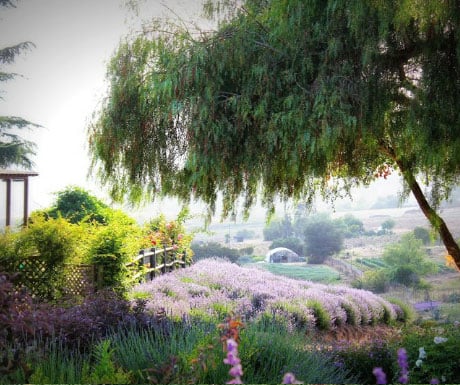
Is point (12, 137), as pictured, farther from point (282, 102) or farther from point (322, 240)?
point (282, 102)

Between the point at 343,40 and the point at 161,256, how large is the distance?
22.7ft

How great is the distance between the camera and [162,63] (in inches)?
259

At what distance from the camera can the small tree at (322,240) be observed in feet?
36.7

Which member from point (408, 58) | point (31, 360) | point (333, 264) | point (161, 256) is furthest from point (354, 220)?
point (31, 360)

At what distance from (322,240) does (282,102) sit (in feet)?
18.8

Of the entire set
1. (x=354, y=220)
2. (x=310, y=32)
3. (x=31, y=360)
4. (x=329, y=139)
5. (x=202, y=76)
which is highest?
(x=310, y=32)

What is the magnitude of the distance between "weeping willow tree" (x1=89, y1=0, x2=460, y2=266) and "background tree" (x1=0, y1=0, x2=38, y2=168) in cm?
567

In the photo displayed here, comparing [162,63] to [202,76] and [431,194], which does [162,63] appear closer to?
[202,76]

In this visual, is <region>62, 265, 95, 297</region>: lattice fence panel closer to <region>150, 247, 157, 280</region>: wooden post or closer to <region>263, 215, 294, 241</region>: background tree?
<region>150, 247, 157, 280</region>: wooden post

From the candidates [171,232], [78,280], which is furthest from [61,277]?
[171,232]

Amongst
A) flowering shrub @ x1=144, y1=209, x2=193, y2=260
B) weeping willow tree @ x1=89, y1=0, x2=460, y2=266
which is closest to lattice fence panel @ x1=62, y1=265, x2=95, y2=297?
weeping willow tree @ x1=89, y1=0, x2=460, y2=266

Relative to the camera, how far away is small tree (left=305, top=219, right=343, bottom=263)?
36.7 ft

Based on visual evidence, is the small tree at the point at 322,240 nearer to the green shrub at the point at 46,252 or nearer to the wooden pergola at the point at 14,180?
the green shrub at the point at 46,252

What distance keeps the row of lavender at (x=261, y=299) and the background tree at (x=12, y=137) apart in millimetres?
4434
